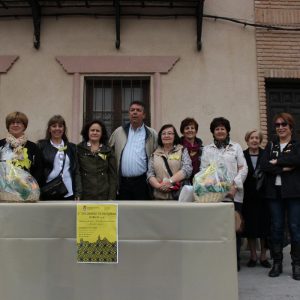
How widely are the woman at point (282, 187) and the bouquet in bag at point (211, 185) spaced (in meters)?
1.55

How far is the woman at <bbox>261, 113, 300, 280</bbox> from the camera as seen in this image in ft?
13.7

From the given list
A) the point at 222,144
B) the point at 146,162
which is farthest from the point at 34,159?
the point at 222,144

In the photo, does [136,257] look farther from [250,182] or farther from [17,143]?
[250,182]

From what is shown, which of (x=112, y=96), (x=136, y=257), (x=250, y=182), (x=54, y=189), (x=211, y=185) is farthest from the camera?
(x=112, y=96)

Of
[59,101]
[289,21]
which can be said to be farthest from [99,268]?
[289,21]

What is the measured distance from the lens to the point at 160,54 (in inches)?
256

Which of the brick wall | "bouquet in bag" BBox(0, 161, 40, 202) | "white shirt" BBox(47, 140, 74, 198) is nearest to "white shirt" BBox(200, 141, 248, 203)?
"white shirt" BBox(47, 140, 74, 198)

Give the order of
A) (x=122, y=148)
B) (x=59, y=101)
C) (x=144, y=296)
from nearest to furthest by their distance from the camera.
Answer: (x=144, y=296) → (x=122, y=148) → (x=59, y=101)

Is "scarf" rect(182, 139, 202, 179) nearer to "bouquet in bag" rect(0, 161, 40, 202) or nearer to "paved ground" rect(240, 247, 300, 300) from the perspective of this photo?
"paved ground" rect(240, 247, 300, 300)

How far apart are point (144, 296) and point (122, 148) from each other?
197 centimetres

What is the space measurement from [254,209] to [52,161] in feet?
8.51

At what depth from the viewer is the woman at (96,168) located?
3967 mm

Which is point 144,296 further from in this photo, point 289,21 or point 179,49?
point 289,21

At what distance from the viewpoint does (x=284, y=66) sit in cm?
653
